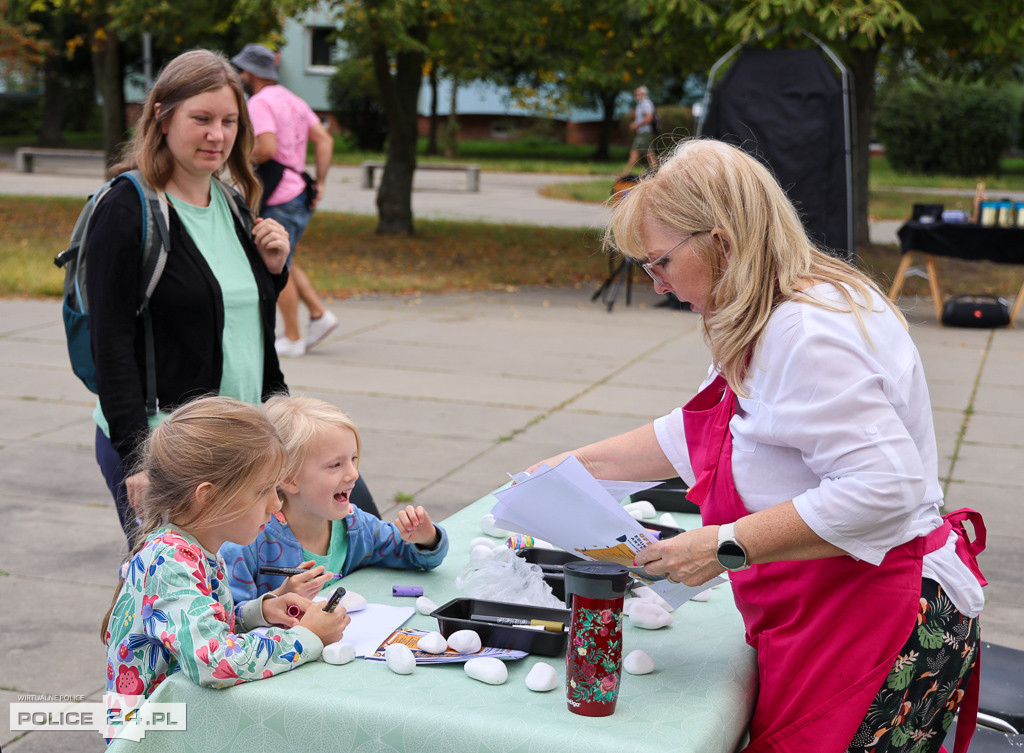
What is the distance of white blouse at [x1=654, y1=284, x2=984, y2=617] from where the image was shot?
197 cm

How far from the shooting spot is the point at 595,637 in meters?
2.00

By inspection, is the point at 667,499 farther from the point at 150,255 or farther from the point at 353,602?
the point at 150,255

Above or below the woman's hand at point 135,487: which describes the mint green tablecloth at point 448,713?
below

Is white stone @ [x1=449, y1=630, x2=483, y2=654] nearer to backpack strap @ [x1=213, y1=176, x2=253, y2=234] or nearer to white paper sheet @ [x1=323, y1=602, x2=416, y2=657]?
white paper sheet @ [x1=323, y1=602, x2=416, y2=657]

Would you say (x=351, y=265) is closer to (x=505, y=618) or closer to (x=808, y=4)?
(x=808, y=4)

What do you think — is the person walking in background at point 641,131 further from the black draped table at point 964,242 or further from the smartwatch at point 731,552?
the smartwatch at point 731,552

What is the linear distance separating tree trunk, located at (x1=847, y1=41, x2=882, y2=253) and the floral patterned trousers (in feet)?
39.5

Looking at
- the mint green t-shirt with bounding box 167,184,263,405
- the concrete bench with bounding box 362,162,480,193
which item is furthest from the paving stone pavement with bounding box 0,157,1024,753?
the concrete bench with bounding box 362,162,480,193

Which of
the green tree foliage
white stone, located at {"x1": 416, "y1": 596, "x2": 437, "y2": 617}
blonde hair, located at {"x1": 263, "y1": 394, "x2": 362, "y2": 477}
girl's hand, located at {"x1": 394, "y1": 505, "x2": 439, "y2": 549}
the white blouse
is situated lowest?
white stone, located at {"x1": 416, "y1": 596, "x2": 437, "y2": 617}

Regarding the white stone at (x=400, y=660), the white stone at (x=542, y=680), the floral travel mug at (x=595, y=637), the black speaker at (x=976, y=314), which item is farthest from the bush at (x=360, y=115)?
the floral travel mug at (x=595, y=637)

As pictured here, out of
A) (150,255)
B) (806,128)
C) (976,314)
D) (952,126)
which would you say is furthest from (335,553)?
(952,126)

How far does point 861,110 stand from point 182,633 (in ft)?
45.7

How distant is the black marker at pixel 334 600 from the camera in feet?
7.82

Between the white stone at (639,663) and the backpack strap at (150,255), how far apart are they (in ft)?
5.06
